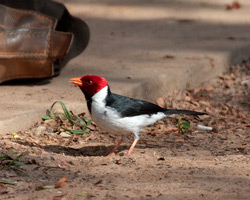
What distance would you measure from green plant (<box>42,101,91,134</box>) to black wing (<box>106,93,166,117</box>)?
608 millimetres

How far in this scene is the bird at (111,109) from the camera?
4531 millimetres

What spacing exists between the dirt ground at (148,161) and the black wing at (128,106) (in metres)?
0.36

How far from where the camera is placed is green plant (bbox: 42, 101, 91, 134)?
5.11m

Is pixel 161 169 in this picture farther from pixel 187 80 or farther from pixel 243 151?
pixel 187 80

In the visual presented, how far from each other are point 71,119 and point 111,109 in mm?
796

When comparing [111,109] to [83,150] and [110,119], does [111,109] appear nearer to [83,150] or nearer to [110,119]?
[110,119]

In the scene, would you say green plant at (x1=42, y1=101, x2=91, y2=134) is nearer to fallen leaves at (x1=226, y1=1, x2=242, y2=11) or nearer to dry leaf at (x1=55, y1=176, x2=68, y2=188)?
dry leaf at (x1=55, y1=176, x2=68, y2=188)

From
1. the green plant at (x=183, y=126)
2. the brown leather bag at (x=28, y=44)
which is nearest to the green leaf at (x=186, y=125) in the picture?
the green plant at (x=183, y=126)

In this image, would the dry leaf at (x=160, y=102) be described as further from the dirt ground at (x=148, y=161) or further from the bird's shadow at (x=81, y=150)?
the bird's shadow at (x=81, y=150)

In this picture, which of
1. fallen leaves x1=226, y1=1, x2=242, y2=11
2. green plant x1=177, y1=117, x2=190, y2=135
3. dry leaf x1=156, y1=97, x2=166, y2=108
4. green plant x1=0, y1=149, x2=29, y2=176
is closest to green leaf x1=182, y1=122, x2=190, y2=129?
green plant x1=177, y1=117, x2=190, y2=135

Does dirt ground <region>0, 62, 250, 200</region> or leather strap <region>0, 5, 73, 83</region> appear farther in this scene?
leather strap <region>0, 5, 73, 83</region>

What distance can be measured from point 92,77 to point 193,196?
5.26 ft

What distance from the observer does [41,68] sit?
583 cm

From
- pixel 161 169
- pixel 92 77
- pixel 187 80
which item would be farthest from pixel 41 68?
pixel 161 169
